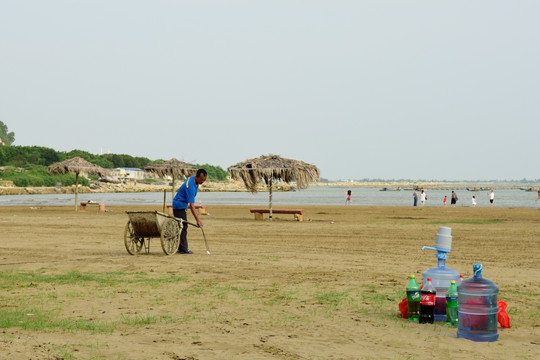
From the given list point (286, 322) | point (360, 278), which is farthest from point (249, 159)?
point (286, 322)

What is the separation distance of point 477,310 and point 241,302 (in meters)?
2.83

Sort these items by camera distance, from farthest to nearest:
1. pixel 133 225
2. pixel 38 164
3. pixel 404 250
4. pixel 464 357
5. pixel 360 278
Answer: pixel 38 164
pixel 404 250
pixel 133 225
pixel 360 278
pixel 464 357

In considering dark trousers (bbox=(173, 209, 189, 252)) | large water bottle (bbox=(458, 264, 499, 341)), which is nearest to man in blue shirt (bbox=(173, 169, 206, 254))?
dark trousers (bbox=(173, 209, 189, 252))

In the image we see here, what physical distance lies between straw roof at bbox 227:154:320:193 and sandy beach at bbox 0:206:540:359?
1225 centimetres

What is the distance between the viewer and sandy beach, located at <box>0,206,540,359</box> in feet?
18.5

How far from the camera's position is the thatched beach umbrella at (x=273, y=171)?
90.2 feet

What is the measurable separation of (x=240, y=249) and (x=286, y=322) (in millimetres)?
7733

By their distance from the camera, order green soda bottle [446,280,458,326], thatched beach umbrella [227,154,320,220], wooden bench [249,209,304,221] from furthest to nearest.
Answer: thatched beach umbrella [227,154,320,220], wooden bench [249,209,304,221], green soda bottle [446,280,458,326]

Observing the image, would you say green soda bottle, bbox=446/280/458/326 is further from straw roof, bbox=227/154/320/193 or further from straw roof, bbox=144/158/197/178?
straw roof, bbox=144/158/197/178

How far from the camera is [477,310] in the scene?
19.6ft

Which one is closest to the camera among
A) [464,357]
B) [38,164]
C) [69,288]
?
[464,357]

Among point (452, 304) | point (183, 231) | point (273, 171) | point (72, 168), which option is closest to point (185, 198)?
point (183, 231)

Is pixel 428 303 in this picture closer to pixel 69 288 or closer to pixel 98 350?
pixel 98 350

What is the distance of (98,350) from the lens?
18.2ft
